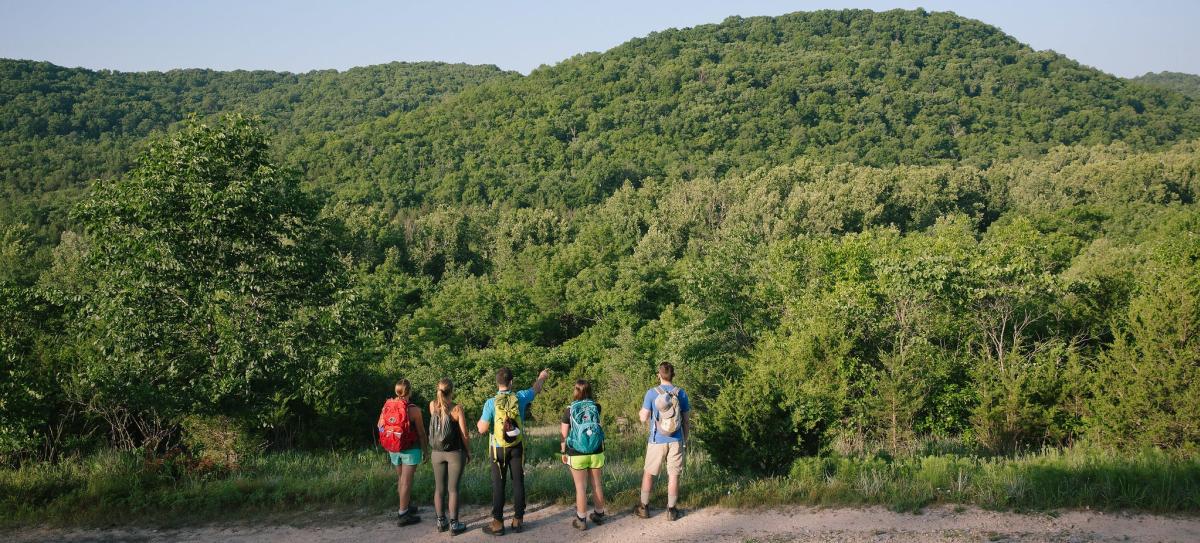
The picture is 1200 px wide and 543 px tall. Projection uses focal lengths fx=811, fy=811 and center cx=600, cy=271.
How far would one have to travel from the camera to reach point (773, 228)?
57906 mm

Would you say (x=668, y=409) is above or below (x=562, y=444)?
above

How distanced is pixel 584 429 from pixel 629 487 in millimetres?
1448

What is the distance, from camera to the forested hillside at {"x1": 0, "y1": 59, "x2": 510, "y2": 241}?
262 feet

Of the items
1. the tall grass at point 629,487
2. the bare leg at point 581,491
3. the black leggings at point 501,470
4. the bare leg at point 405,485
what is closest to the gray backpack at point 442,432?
the black leggings at point 501,470

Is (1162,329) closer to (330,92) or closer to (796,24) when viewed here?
(330,92)

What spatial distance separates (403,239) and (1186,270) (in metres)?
60.8

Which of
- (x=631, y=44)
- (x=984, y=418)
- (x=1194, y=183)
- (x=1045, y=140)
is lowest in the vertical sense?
(x=984, y=418)

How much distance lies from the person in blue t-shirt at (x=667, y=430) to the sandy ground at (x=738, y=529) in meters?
0.29

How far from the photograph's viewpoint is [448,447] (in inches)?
279

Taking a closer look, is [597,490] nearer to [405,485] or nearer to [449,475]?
[449,475]

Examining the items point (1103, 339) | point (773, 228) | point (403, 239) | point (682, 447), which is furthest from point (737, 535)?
point (403, 239)

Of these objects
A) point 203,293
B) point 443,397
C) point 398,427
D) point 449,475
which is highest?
point 203,293

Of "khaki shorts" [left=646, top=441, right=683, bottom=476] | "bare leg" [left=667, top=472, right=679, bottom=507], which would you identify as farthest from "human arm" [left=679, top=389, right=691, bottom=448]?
"bare leg" [left=667, top=472, right=679, bottom=507]

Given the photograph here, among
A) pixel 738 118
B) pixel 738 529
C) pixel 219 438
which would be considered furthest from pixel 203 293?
pixel 738 118
